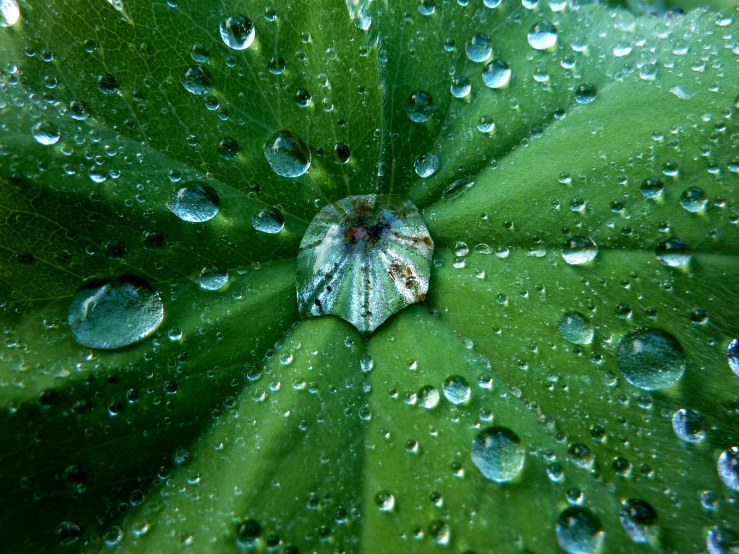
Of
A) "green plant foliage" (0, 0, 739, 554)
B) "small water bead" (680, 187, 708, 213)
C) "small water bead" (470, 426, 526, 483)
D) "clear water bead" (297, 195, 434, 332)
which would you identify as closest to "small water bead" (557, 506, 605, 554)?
"green plant foliage" (0, 0, 739, 554)

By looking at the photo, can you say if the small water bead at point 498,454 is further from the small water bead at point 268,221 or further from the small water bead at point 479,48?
the small water bead at point 479,48

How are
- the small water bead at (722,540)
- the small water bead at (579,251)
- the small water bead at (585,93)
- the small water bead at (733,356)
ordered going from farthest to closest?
the small water bead at (585,93)
the small water bead at (579,251)
the small water bead at (733,356)
the small water bead at (722,540)

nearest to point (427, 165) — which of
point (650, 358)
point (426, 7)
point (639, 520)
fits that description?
point (426, 7)

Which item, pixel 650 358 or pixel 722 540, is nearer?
pixel 722 540

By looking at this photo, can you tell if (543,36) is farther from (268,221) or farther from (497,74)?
(268,221)

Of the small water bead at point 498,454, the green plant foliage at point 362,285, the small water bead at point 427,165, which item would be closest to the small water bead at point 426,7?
the green plant foliage at point 362,285

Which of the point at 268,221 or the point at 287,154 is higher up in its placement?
the point at 287,154
